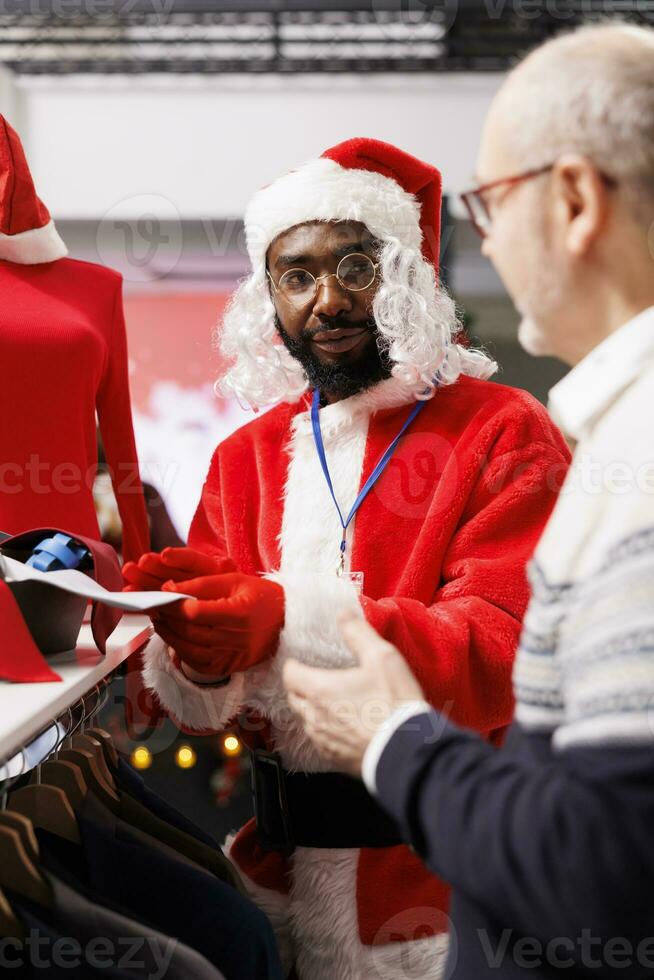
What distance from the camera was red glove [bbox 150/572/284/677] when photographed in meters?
1.15

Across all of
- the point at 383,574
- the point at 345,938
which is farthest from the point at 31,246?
the point at 345,938

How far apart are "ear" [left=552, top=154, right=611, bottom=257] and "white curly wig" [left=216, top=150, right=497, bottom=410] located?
778 mm

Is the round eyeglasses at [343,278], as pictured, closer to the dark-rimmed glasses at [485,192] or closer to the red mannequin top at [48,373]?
the red mannequin top at [48,373]

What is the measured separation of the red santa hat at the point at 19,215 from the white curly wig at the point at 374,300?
18.6 inches

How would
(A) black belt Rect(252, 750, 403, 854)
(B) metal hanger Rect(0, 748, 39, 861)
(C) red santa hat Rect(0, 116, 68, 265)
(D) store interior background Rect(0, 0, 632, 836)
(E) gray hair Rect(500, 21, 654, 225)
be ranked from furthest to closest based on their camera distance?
(D) store interior background Rect(0, 0, 632, 836) < (C) red santa hat Rect(0, 116, 68, 265) < (A) black belt Rect(252, 750, 403, 854) < (B) metal hanger Rect(0, 748, 39, 861) < (E) gray hair Rect(500, 21, 654, 225)

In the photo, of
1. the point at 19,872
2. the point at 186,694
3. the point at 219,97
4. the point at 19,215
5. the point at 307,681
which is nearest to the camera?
the point at 307,681

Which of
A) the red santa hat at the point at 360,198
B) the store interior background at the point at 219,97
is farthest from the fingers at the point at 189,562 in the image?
the store interior background at the point at 219,97

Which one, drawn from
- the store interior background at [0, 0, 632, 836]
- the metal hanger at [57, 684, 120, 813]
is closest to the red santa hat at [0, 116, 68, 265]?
the metal hanger at [57, 684, 120, 813]

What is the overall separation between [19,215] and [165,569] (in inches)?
39.6

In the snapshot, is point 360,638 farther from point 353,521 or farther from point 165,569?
point 353,521

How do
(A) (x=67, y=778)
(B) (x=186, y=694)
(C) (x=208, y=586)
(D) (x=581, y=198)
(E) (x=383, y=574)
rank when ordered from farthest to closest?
1. (E) (x=383, y=574)
2. (B) (x=186, y=694)
3. (A) (x=67, y=778)
4. (C) (x=208, y=586)
5. (D) (x=581, y=198)

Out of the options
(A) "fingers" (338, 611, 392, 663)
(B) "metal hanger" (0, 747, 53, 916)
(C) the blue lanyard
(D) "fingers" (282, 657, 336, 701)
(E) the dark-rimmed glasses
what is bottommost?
(B) "metal hanger" (0, 747, 53, 916)

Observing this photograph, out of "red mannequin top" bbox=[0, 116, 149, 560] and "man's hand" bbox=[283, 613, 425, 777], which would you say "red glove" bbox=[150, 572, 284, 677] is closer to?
"man's hand" bbox=[283, 613, 425, 777]

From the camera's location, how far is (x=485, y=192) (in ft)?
2.64
